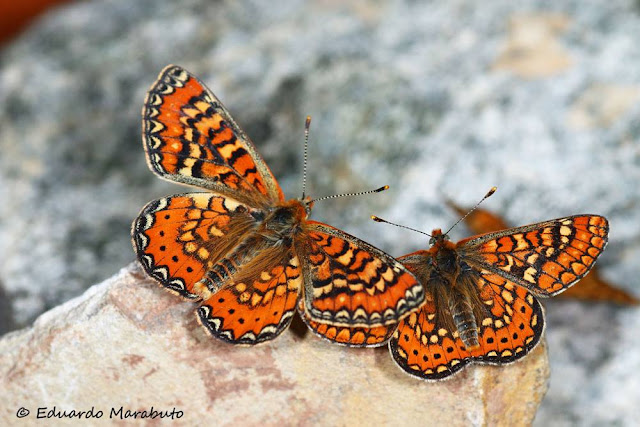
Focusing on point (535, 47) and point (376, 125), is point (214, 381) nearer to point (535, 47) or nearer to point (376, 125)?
point (376, 125)

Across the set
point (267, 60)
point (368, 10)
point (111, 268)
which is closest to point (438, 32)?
point (368, 10)

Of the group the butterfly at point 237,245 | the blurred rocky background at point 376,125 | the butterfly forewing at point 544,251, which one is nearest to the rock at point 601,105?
the blurred rocky background at point 376,125

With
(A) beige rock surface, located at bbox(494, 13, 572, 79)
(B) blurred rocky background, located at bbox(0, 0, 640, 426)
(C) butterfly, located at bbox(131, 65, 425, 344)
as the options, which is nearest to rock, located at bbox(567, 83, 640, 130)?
(B) blurred rocky background, located at bbox(0, 0, 640, 426)

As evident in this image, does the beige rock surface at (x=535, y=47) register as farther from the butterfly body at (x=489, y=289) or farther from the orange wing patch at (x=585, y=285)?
the butterfly body at (x=489, y=289)

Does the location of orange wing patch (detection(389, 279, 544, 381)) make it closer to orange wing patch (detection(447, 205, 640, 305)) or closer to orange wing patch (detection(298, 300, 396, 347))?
orange wing patch (detection(298, 300, 396, 347))

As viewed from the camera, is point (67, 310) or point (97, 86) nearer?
point (67, 310)

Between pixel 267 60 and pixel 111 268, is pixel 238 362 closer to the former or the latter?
pixel 111 268
